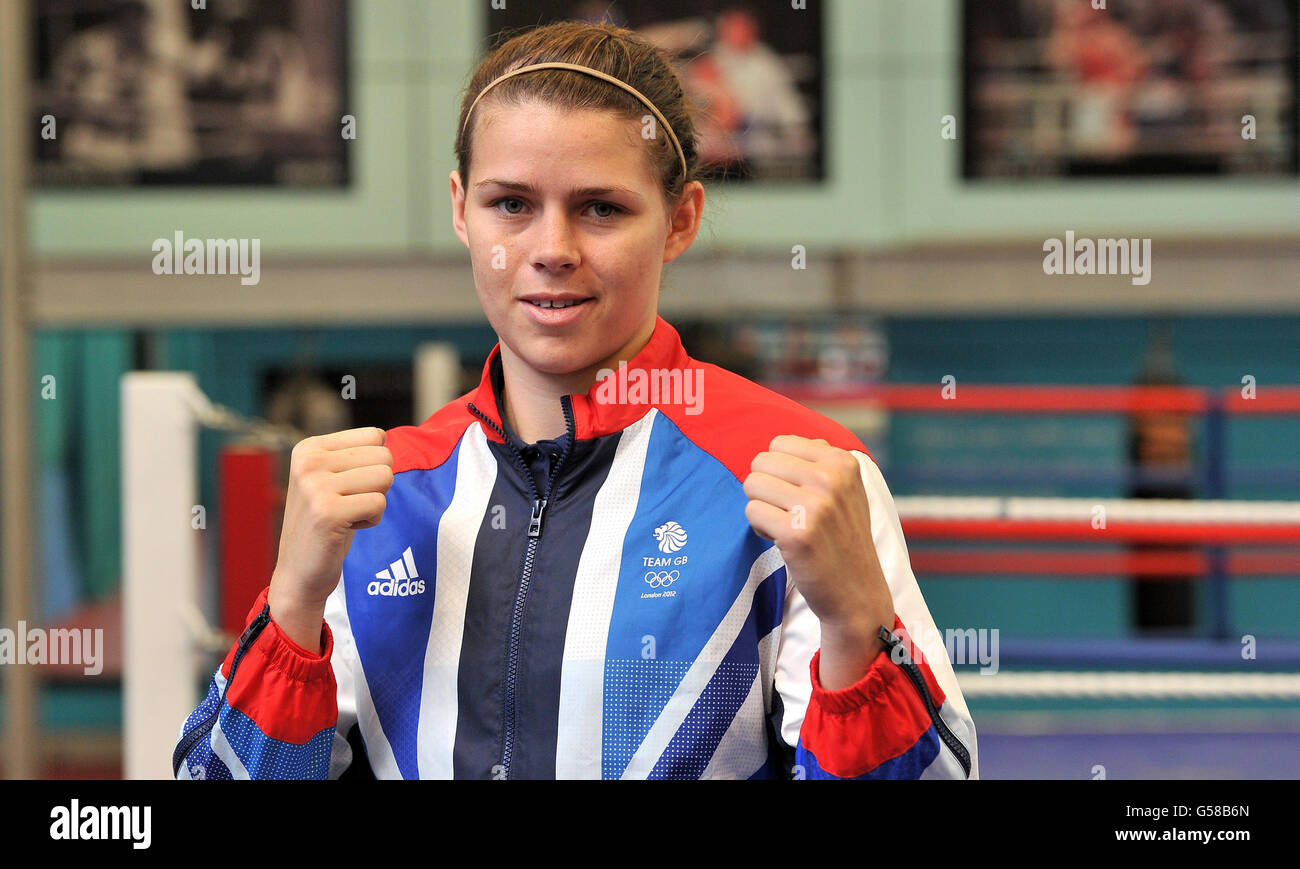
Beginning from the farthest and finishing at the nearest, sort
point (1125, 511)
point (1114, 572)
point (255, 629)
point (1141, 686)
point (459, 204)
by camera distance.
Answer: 1. point (1114, 572)
2. point (1125, 511)
3. point (1141, 686)
4. point (459, 204)
5. point (255, 629)

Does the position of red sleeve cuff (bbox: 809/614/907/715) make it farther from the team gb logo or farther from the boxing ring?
the boxing ring

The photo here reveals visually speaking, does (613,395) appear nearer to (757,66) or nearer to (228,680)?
(228,680)

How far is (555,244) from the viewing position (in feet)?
3.14

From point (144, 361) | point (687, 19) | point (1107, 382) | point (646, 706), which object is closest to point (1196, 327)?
point (1107, 382)

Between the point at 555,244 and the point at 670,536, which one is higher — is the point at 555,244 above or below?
above

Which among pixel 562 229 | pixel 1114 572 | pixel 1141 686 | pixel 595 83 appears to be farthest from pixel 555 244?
pixel 1114 572

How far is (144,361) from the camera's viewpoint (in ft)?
13.5

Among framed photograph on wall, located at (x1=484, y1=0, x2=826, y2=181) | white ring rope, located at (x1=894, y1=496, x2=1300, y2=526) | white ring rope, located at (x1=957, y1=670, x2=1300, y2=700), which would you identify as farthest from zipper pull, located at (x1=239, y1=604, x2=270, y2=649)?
framed photograph on wall, located at (x1=484, y1=0, x2=826, y2=181)

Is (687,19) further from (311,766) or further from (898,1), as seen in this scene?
(311,766)

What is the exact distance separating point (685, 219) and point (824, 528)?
36 cm

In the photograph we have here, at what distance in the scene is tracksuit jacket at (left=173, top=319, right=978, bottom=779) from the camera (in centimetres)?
96

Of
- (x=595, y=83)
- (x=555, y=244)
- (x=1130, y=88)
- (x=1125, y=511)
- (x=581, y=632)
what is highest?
(x=1130, y=88)

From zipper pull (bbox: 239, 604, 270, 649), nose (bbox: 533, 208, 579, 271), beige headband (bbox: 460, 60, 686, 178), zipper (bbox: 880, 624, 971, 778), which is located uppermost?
beige headband (bbox: 460, 60, 686, 178)

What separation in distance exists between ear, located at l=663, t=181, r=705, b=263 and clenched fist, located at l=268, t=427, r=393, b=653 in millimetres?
311
